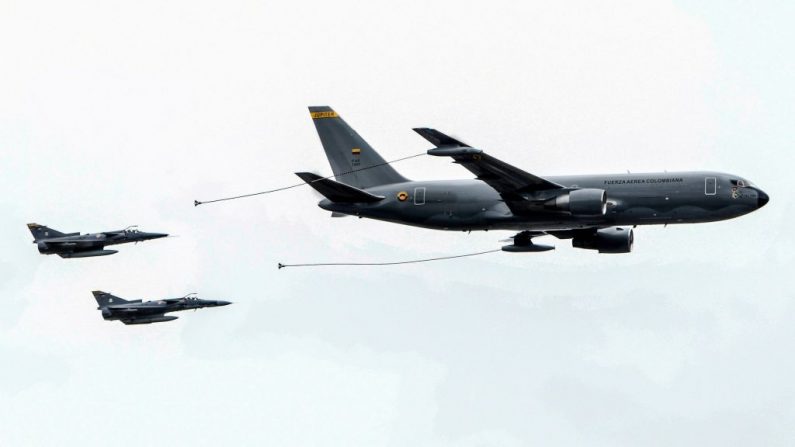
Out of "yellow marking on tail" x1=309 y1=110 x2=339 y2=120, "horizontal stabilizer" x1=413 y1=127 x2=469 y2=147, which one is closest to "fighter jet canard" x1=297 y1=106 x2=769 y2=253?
"horizontal stabilizer" x1=413 y1=127 x2=469 y2=147

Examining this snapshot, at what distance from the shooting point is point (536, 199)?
277 ft

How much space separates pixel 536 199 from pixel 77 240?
154ft

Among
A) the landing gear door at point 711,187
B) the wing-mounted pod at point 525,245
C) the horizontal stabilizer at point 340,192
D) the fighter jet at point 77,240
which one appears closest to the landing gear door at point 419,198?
the horizontal stabilizer at point 340,192

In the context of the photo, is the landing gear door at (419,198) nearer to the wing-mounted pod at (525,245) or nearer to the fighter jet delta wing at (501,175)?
the fighter jet delta wing at (501,175)

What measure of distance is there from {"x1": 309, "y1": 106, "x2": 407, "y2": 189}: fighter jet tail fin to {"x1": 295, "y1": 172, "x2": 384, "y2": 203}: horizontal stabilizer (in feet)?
9.38

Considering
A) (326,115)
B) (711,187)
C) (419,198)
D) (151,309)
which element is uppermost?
(326,115)

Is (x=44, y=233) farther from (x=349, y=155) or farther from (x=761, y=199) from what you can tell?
(x=761, y=199)

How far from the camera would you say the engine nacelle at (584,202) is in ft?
269

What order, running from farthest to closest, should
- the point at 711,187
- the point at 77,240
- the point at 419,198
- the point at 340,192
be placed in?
the point at 77,240
the point at 419,198
the point at 340,192
the point at 711,187

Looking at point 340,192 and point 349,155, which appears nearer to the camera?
point 340,192

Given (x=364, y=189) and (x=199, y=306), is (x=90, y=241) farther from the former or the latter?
(x=364, y=189)

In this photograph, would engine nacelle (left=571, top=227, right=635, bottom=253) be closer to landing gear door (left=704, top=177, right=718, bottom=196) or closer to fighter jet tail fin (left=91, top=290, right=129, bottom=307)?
landing gear door (left=704, top=177, right=718, bottom=196)

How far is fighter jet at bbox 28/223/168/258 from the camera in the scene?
117438mm

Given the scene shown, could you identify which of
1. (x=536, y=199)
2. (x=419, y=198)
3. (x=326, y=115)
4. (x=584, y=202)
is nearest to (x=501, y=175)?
(x=536, y=199)
